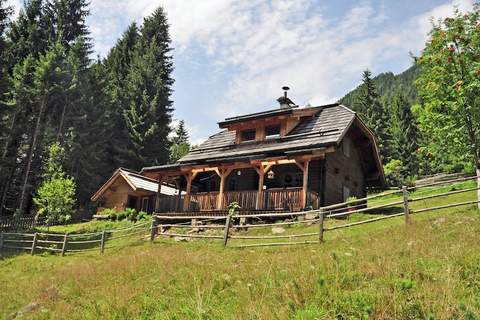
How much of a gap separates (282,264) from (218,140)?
2067cm

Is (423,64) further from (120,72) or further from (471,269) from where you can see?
(120,72)

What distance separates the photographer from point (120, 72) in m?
53.5

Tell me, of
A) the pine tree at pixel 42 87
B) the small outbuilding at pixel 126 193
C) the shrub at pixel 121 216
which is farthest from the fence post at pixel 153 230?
the pine tree at pixel 42 87

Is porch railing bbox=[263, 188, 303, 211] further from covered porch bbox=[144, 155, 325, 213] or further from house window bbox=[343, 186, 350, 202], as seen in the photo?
house window bbox=[343, 186, 350, 202]

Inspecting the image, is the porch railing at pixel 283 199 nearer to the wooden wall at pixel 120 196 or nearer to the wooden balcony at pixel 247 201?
the wooden balcony at pixel 247 201

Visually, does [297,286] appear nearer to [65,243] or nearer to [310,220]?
[310,220]

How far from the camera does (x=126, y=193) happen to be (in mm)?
34594

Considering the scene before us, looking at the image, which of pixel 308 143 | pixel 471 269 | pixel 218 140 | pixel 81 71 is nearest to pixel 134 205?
pixel 218 140

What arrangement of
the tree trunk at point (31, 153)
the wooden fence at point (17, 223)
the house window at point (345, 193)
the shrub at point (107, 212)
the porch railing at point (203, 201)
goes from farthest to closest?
the tree trunk at point (31, 153) < the shrub at point (107, 212) < the wooden fence at point (17, 223) < the house window at point (345, 193) < the porch railing at point (203, 201)

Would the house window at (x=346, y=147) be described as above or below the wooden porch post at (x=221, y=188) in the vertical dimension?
above

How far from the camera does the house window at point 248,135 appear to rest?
2594cm

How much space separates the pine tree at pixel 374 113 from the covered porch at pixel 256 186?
32185 mm

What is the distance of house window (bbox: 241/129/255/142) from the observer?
25.9m

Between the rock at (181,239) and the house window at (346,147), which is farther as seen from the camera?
the house window at (346,147)
